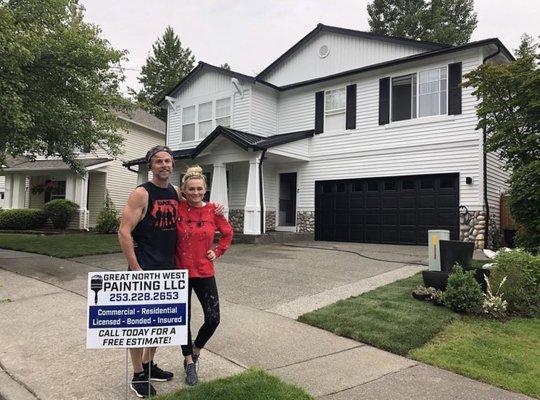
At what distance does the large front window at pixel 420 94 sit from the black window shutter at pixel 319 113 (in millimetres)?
2703

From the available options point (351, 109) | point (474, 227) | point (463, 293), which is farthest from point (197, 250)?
point (351, 109)

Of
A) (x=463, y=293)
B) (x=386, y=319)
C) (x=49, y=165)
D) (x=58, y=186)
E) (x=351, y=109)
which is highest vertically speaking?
(x=351, y=109)

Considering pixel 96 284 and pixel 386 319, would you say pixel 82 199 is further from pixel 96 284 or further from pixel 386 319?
pixel 96 284

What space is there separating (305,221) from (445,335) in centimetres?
1181

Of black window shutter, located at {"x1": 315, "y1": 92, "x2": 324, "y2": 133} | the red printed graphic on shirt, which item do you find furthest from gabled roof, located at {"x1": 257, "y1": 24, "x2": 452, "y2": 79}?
the red printed graphic on shirt

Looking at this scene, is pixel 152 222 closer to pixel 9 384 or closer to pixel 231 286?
pixel 9 384

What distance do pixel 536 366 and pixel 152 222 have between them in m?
3.93

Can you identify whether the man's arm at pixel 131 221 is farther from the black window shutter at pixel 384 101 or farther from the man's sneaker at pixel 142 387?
the black window shutter at pixel 384 101

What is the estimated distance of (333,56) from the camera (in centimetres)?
1730

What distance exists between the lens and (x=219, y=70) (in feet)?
62.3

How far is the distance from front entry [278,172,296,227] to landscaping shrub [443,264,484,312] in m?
11.9

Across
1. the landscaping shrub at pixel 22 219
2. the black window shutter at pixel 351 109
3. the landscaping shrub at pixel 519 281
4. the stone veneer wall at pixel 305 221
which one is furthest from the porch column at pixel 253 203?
the landscaping shrub at pixel 22 219

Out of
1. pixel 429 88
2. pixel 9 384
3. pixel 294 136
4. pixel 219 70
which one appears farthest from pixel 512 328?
pixel 219 70

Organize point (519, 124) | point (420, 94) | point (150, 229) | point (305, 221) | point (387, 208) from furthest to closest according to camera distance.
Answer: point (305, 221) < point (387, 208) < point (420, 94) < point (519, 124) < point (150, 229)
